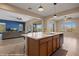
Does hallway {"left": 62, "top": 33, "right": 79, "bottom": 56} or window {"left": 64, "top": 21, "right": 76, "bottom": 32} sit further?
window {"left": 64, "top": 21, "right": 76, "bottom": 32}

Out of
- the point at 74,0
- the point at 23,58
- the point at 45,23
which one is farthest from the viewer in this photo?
the point at 45,23

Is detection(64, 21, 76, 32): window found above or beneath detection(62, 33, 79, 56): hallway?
above

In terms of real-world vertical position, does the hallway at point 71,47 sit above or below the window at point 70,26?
below

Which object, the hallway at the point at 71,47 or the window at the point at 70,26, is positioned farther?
the window at the point at 70,26

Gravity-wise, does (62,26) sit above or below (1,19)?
below

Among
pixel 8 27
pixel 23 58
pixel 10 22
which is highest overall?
pixel 10 22

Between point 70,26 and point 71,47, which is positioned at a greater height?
point 70,26

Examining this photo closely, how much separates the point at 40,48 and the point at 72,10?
447 centimetres

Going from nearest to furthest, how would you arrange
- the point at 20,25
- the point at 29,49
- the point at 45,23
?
the point at 29,49 → the point at 45,23 → the point at 20,25

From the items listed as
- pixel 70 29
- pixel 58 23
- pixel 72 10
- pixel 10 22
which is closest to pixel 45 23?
pixel 58 23

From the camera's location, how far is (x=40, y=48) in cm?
238

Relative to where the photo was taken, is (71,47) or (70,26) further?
(70,26)

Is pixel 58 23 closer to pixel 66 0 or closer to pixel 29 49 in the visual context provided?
pixel 29 49

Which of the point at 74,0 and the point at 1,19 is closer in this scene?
the point at 74,0
